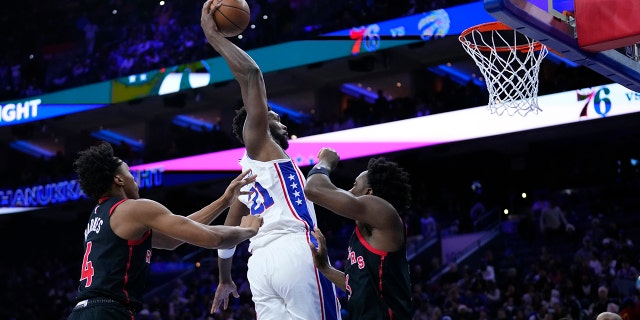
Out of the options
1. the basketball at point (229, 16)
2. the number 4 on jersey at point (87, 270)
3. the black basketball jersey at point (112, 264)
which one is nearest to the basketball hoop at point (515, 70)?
the basketball at point (229, 16)

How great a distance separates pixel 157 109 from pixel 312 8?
7500mm

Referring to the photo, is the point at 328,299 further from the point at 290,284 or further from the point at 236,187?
the point at 236,187

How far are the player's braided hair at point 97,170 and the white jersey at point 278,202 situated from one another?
80cm

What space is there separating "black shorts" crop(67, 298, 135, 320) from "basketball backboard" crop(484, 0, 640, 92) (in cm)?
250

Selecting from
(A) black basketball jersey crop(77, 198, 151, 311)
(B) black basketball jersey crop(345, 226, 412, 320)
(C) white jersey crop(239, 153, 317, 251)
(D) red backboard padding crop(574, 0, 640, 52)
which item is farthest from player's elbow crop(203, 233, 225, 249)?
(D) red backboard padding crop(574, 0, 640, 52)

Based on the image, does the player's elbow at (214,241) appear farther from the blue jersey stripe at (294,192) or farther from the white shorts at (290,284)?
the blue jersey stripe at (294,192)

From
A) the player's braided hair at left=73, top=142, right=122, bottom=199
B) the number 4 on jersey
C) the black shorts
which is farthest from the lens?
the player's braided hair at left=73, top=142, right=122, bottom=199

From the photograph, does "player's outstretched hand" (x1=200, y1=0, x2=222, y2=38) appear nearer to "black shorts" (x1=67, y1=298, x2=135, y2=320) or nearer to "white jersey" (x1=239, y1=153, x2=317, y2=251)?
"white jersey" (x1=239, y1=153, x2=317, y2=251)

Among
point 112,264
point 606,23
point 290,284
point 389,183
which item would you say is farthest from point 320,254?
point 606,23

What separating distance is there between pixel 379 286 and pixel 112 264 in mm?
1366

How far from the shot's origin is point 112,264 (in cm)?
414

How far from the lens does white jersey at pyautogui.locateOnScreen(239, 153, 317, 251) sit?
4.59 meters

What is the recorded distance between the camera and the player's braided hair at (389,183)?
4.54 m

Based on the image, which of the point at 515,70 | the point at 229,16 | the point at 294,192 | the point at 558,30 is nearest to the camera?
the point at 294,192
